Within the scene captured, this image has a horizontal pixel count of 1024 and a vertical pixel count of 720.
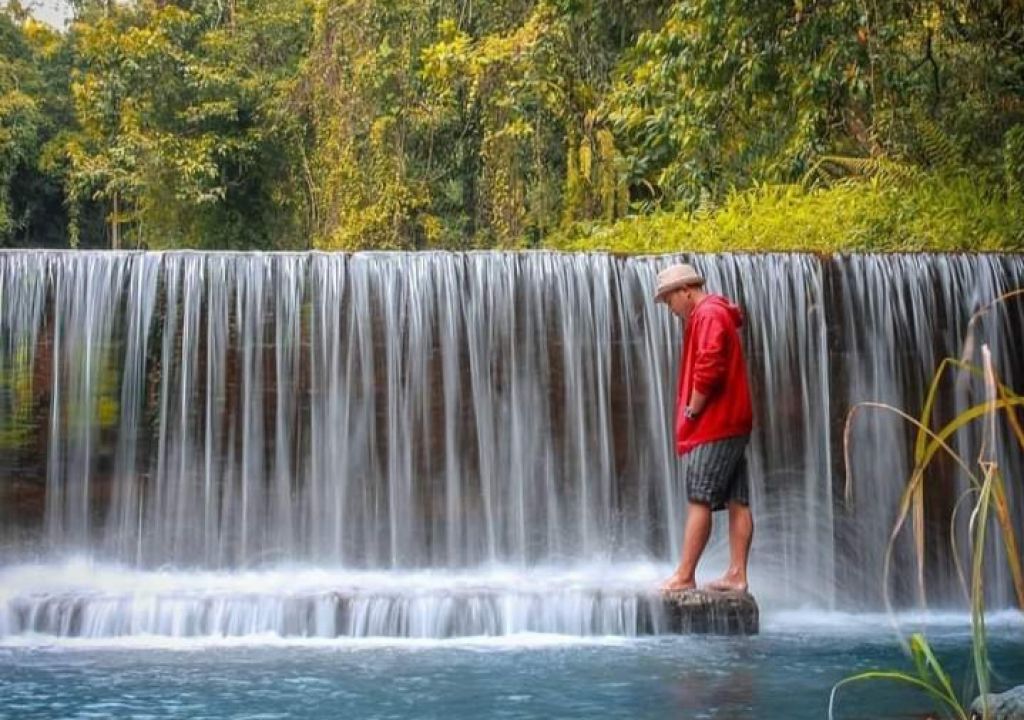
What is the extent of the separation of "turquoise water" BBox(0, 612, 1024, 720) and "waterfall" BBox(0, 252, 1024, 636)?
140 centimetres

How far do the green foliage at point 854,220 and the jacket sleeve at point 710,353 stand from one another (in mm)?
3574

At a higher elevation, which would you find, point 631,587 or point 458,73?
point 458,73

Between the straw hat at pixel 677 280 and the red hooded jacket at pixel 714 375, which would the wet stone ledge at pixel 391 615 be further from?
the straw hat at pixel 677 280

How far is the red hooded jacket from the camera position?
22.8 ft

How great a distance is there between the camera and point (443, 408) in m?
8.99

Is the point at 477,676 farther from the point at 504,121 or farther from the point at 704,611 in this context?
the point at 504,121

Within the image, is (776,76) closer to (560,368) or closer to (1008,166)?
(1008,166)

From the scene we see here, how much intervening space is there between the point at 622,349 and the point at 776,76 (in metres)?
2.77

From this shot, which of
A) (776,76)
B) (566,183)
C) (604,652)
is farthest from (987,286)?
(566,183)

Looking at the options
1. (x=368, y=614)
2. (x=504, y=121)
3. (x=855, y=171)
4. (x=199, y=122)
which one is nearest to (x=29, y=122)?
(x=199, y=122)

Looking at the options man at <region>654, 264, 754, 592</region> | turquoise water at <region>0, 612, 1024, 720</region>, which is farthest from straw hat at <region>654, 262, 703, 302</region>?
turquoise water at <region>0, 612, 1024, 720</region>

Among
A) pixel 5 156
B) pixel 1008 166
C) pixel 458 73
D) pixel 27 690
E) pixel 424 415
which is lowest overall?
pixel 27 690

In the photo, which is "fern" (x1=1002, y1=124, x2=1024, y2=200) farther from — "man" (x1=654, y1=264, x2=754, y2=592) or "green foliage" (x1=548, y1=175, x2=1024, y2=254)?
"man" (x1=654, y1=264, x2=754, y2=592)

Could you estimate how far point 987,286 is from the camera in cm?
920
